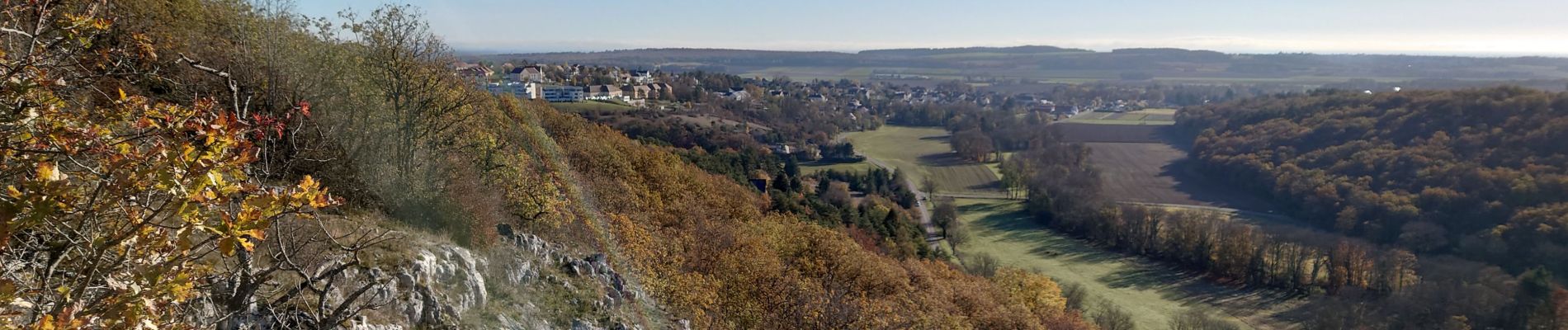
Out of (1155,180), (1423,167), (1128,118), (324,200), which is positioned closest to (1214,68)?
(1128,118)

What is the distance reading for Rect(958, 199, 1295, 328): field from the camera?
31250 millimetres

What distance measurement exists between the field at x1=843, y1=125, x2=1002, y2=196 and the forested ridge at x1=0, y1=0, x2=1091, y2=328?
30639mm

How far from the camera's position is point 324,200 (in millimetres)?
3062

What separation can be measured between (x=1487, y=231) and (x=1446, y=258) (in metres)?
3.36

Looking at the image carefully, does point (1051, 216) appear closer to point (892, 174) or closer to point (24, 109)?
point (892, 174)

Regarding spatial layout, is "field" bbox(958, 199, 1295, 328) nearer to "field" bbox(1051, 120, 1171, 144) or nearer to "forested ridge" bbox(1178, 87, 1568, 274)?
"forested ridge" bbox(1178, 87, 1568, 274)

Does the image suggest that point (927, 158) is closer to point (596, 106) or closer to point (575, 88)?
point (596, 106)

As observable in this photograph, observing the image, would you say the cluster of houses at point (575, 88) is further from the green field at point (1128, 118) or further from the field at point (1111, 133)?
the green field at point (1128, 118)

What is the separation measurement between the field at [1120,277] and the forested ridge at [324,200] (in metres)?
6.55

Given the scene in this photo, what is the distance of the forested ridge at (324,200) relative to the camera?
291cm

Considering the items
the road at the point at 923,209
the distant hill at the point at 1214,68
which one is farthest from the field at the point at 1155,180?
the distant hill at the point at 1214,68

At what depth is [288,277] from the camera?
6906 mm

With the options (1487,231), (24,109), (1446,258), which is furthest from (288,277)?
(1487,231)

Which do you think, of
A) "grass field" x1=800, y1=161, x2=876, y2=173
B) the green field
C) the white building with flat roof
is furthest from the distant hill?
"grass field" x1=800, y1=161, x2=876, y2=173
